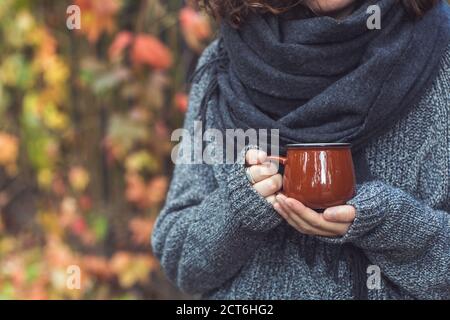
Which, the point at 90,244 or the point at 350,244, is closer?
the point at 350,244

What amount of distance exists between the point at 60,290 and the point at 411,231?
1.75 metres

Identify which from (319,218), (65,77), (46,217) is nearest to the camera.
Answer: (319,218)

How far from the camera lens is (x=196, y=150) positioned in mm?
1191

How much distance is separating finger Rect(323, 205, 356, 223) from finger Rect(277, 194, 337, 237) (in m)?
0.03

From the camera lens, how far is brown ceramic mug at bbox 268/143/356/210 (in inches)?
35.7

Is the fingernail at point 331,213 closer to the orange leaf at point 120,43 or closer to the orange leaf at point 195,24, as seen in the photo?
the orange leaf at point 195,24

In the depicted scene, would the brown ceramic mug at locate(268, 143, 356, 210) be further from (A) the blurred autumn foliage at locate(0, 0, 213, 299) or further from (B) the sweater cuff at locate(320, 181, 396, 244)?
(A) the blurred autumn foliage at locate(0, 0, 213, 299)

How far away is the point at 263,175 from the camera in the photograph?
97 cm

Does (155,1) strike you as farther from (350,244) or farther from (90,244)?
(350,244)

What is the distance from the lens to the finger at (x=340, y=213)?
3.01ft

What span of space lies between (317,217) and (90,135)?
5.24 ft
